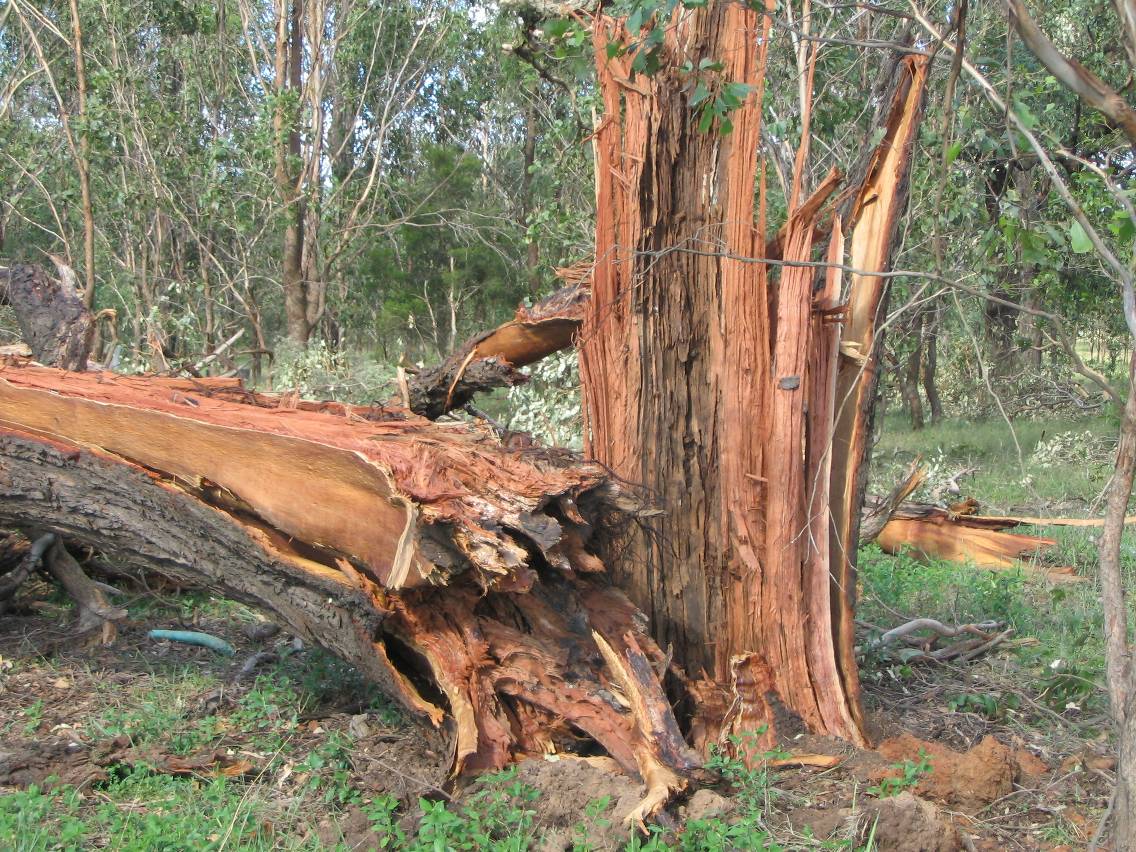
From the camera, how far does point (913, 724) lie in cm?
388

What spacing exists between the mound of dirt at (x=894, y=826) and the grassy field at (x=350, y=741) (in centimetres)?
5

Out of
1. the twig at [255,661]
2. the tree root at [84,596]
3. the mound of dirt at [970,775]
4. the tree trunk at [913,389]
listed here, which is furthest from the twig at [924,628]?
the tree trunk at [913,389]

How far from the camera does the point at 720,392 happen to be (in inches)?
144

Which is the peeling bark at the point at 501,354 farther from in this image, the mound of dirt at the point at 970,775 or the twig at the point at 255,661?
the mound of dirt at the point at 970,775

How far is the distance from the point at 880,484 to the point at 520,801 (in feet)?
23.8

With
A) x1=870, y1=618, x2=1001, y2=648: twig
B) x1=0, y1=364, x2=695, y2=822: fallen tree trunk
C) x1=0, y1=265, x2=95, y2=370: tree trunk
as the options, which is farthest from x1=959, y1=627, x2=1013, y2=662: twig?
x1=0, y1=265, x2=95, y2=370: tree trunk

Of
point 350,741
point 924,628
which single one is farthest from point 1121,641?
point 350,741

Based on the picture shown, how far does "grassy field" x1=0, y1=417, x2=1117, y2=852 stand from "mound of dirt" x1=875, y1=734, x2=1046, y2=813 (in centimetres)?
6

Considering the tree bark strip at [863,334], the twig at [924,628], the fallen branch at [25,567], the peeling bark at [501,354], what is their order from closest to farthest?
the tree bark strip at [863,334] → the peeling bark at [501,354] → the twig at [924,628] → the fallen branch at [25,567]

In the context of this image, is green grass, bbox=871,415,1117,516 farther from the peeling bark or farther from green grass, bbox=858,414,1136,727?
the peeling bark

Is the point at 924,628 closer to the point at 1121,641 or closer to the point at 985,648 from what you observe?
the point at 985,648

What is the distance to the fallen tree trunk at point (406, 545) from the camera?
3.27m

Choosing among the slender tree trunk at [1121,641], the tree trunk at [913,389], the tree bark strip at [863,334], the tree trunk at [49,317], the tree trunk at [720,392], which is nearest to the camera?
the slender tree trunk at [1121,641]

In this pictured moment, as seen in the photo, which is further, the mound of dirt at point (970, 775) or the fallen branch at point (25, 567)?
the fallen branch at point (25, 567)
